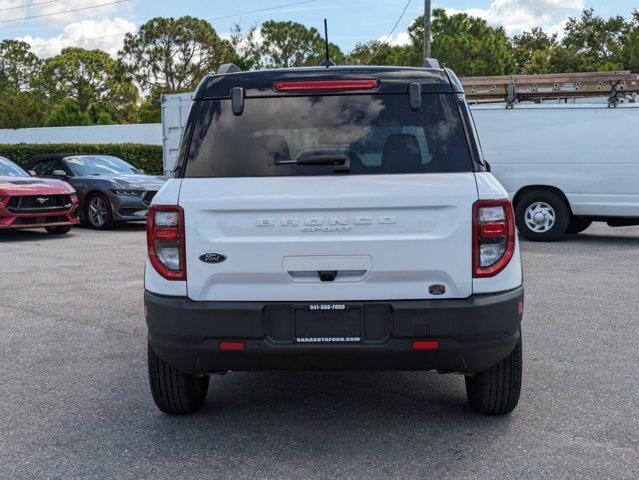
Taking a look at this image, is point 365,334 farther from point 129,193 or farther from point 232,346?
point 129,193

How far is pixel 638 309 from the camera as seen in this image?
7086 millimetres

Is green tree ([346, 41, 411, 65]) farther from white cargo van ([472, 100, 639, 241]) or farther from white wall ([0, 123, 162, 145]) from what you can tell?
white cargo van ([472, 100, 639, 241])

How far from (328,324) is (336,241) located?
1.24ft

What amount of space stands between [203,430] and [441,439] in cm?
121

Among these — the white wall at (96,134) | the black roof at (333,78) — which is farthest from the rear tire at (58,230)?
the white wall at (96,134)

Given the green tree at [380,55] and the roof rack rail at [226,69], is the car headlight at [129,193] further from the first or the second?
the green tree at [380,55]

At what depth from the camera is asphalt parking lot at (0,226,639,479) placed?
3.53 meters

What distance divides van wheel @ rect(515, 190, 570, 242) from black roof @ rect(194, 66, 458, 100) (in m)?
8.79

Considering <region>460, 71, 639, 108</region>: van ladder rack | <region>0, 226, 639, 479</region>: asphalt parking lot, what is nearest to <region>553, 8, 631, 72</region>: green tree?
<region>460, 71, 639, 108</region>: van ladder rack

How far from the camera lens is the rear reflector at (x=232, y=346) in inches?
140

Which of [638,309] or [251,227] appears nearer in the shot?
[251,227]

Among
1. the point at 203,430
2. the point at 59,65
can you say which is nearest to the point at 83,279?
the point at 203,430

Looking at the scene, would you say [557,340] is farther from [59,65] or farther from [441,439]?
[59,65]

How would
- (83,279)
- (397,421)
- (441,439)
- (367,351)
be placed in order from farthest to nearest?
(83,279) → (397,421) → (441,439) → (367,351)
